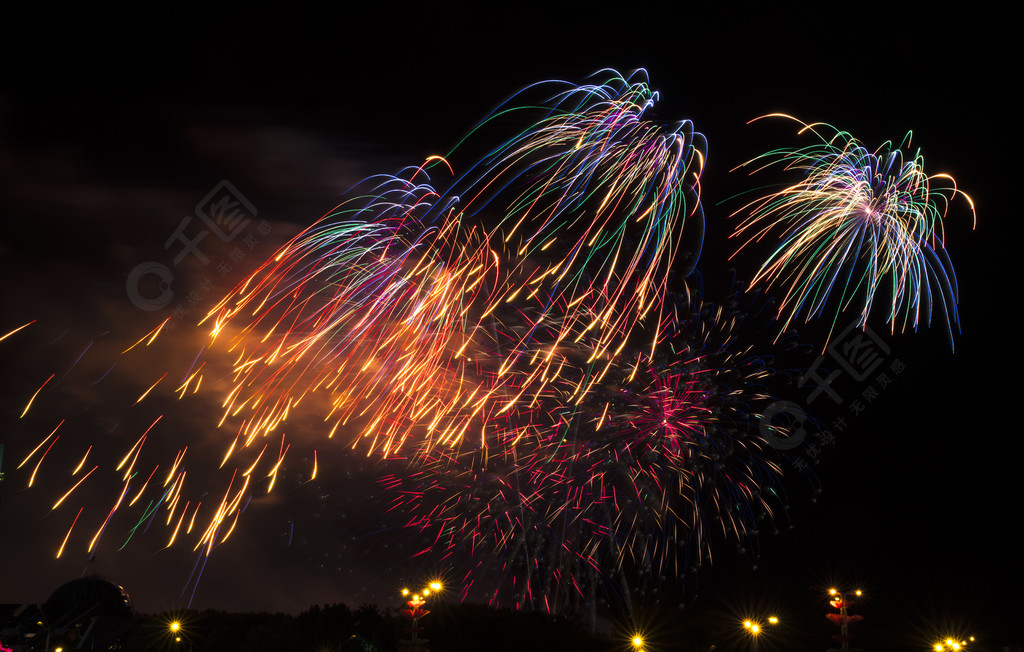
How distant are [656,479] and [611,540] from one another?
11.5 feet

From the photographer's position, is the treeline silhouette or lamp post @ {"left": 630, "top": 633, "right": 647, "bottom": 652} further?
lamp post @ {"left": 630, "top": 633, "right": 647, "bottom": 652}

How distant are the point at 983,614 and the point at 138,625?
4292 cm

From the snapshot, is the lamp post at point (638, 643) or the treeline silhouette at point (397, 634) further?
the lamp post at point (638, 643)

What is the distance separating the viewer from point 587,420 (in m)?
27.7

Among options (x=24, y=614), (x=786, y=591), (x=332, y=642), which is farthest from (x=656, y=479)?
(x=24, y=614)

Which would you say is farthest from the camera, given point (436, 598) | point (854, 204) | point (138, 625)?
point (138, 625)

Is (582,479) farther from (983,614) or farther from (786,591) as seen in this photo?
(983,614)

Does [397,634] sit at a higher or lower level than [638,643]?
lower

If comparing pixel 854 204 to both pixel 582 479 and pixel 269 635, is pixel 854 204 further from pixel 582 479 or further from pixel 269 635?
pixel 269 635

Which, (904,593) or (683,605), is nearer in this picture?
(683,605)

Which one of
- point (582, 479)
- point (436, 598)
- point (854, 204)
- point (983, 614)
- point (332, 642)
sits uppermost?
point (854, 204)

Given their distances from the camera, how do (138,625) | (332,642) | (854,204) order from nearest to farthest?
(854,204) → (332,642) → (138,625)

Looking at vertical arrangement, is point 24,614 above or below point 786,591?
below

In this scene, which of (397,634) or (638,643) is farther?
(638,643)
